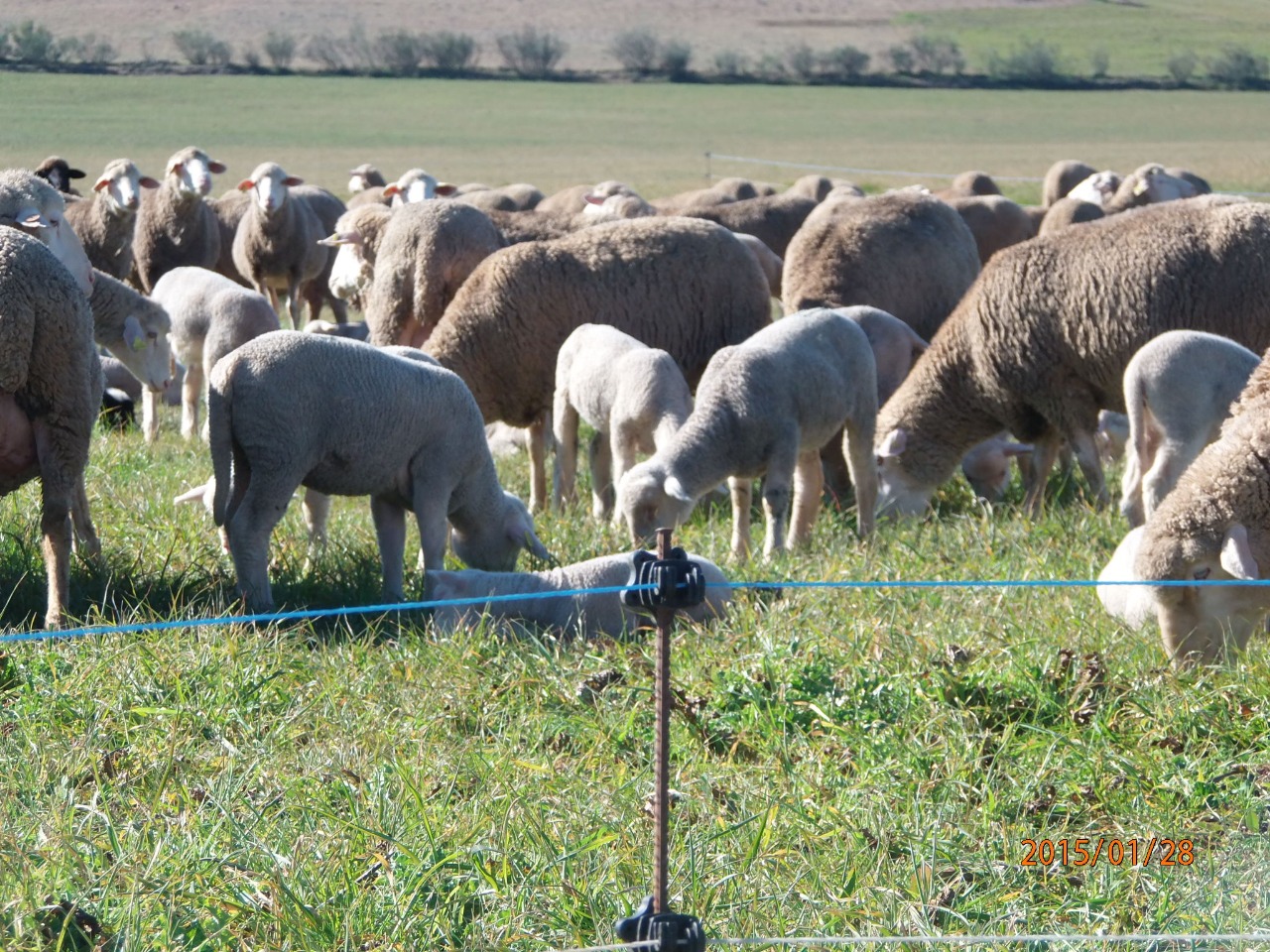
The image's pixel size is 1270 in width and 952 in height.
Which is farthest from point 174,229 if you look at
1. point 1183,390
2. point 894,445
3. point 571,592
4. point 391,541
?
point 571,592

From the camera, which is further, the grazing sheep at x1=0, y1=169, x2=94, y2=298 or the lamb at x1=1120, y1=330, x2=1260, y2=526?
the grazing sheep at x1=0, y1=169, x2=94, y2=298

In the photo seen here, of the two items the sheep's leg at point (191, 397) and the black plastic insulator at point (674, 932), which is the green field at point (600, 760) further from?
the sheep's leg at point (191, 397)

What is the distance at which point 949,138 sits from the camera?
59719 mm

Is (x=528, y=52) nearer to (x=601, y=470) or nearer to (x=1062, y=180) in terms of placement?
(x=1062, y=180)

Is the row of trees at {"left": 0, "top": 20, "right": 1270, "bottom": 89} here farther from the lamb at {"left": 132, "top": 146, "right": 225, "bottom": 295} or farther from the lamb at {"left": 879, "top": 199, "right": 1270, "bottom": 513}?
the lamb at {"left": 879, "top": 199, "right": 1270, "bottom": 513}

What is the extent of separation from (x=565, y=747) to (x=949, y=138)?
2294 inches

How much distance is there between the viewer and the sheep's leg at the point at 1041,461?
8227mm

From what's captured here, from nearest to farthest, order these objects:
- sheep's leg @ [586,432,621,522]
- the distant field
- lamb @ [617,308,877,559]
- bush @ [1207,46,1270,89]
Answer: lamb @ [617,308,877,559] → sheep's leg @ [586,432,621,522] → the distant field → bush @ [1207,46,1270,89]

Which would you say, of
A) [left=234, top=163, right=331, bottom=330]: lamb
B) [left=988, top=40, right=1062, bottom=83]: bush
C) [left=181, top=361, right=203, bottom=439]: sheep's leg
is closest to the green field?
[left=181, top=361, right=203, bottom=439]: sheep's leg

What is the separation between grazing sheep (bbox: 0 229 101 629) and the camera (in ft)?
17.4

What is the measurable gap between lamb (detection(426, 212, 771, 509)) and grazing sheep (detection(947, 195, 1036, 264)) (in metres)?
7.54

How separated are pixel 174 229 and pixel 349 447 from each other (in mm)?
9706

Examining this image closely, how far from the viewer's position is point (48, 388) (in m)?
5.45

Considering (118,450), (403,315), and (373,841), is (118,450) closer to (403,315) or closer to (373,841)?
(403,315)
